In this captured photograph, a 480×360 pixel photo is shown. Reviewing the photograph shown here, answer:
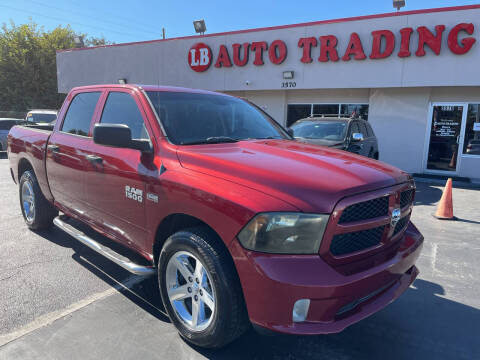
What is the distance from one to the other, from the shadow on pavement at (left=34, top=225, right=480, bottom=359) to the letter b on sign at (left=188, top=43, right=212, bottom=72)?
1236 centimetres

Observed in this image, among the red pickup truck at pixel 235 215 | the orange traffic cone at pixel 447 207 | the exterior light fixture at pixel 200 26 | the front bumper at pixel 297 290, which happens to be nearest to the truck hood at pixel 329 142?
the orange traffic cone at pixel 447 207

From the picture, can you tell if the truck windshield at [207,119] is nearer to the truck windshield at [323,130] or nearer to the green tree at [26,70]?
the truck windshield at [323,130]

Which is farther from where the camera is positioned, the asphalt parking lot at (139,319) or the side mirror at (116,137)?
the side mirror at (116,137)

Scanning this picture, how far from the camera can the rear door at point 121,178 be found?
112 inches

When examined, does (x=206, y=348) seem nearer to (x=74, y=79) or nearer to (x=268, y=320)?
(x=268, y=320)

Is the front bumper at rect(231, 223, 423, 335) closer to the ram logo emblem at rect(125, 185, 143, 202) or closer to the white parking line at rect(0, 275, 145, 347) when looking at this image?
the ram logo emblem at rect(125, 185, 143, 202)

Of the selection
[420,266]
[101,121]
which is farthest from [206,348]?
[420,266]

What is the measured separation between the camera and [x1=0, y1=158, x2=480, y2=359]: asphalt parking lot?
2535 mm

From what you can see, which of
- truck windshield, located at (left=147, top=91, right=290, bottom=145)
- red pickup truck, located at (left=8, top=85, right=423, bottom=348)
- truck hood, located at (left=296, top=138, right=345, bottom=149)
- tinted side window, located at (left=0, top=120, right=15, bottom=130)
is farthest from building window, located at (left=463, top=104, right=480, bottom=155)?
tinted side window, located at (left=0, top=120, right=15, bottom=130)

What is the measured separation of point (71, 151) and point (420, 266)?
4193mm

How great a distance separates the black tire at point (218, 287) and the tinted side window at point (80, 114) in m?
2.03

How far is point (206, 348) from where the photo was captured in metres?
2.52

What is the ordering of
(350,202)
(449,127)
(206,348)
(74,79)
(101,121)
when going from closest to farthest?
(350,202)
(206,348)
(101,121)
(449,127)
(74,79)

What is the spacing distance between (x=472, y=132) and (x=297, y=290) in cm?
1177
